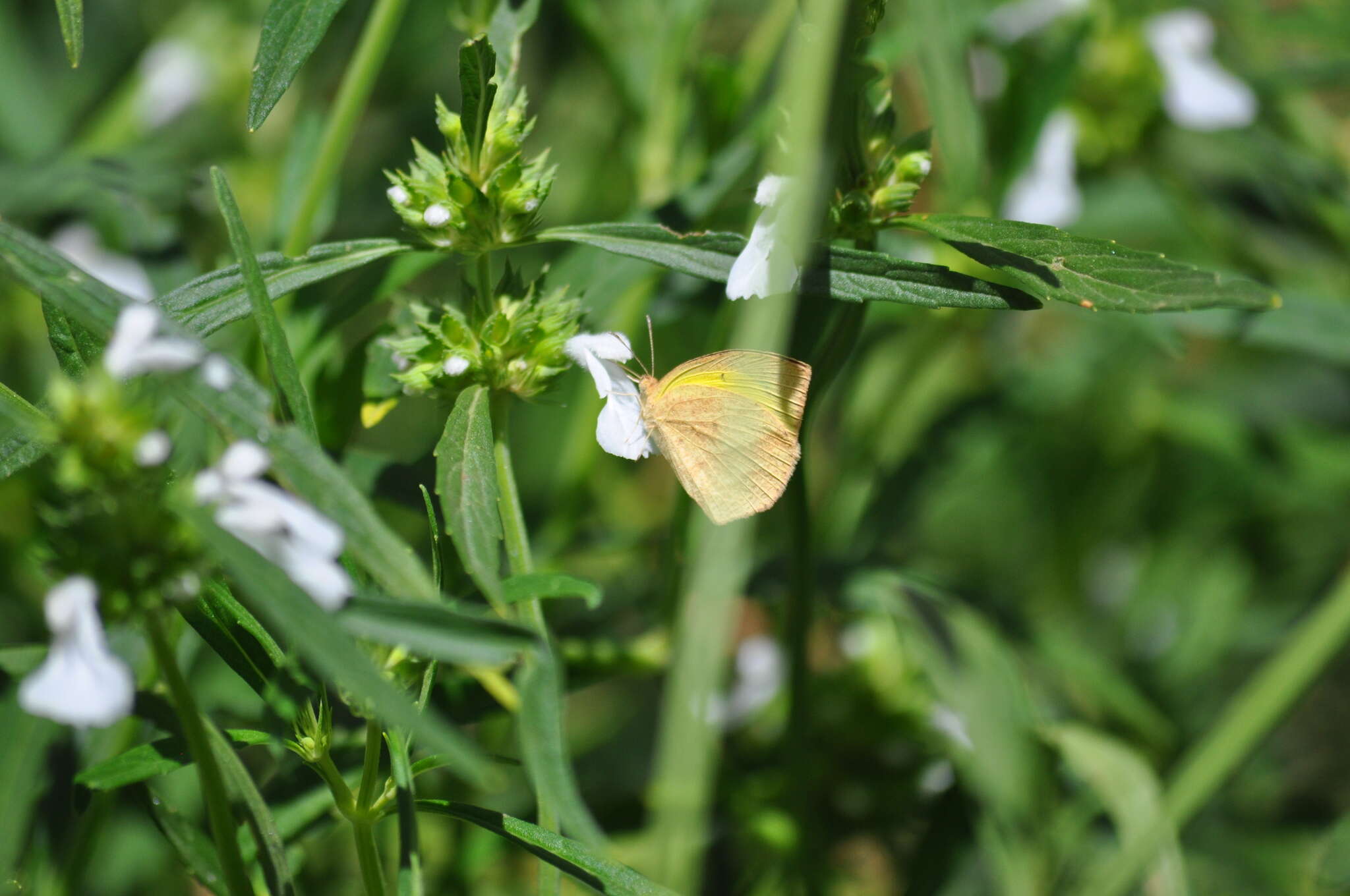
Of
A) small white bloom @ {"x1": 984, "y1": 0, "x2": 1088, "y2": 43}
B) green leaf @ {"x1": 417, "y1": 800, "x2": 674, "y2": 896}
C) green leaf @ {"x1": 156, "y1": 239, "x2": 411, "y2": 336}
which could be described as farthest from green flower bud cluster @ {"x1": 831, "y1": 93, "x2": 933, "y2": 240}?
small white bloom @ {"x1": 984, "y1": 0, "x2": 1088, "y2": 43}

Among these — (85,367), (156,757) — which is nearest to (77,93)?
(85,367)

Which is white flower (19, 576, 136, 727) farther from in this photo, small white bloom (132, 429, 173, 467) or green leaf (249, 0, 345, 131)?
green leaf (249, 0, 345, 131)

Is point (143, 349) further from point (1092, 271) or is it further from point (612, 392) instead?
point (1092, 271)

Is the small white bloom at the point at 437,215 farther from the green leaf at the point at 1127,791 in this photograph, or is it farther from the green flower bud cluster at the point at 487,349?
the green leaf at the point at 1127,791

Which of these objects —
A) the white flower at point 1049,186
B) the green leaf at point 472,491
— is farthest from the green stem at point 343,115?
the white flower at point 1049,186

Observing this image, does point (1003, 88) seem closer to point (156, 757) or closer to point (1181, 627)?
point (1181, 627)
